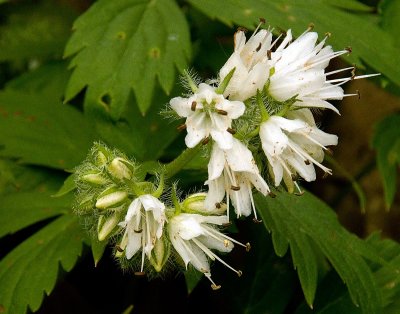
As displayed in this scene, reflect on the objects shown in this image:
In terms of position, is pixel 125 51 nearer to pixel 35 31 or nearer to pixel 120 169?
pixel 120 169

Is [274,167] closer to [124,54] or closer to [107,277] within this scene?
[124,54]

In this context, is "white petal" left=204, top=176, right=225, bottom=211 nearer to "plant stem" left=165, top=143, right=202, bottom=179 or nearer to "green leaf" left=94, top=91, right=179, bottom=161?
"plant stem" left=165, top=143, right=202, bottom=179

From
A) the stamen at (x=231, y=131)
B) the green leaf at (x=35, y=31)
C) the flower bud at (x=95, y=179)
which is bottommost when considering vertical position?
the green leaf at (x=35, y=31)

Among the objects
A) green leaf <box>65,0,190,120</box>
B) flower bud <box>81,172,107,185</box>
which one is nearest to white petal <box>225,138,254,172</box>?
flower bud <box>81,172,107,185</box>

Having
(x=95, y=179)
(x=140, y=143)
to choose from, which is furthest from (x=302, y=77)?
(x=140, y=143)

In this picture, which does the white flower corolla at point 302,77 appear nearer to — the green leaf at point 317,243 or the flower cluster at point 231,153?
the flower cluster at point 231,153

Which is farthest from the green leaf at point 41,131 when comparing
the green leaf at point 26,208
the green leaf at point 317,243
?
the green leaf at point 317,243
